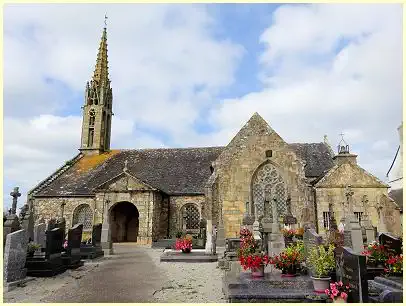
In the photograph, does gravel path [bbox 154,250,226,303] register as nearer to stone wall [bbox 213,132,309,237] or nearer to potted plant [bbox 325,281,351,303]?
potted plant [bbox 325,281,351,303]

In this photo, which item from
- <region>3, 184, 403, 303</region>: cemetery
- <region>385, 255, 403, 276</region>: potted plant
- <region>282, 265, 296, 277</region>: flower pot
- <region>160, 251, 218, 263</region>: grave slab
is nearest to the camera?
<region>3, 184, 403, 303</region>: cemetery

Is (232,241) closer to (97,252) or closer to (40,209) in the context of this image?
(97,252)

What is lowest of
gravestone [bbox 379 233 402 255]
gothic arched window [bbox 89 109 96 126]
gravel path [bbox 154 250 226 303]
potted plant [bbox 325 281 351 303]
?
gravel path [bbox 154 250 226 303]

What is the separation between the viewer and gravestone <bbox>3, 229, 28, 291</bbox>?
895 cm

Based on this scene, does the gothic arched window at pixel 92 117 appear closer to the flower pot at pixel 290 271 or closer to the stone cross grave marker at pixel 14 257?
the stone cross grave marker at pixel 14 257

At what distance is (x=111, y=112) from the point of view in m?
37.6

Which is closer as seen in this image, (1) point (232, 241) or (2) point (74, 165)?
(1) point (232, 241)

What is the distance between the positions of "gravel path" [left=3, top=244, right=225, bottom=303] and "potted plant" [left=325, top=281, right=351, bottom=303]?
246 centimetres

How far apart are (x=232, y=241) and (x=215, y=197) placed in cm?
735

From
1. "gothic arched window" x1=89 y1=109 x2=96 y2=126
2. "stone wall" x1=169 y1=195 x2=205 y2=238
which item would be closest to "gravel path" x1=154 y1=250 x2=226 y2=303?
"stone wall" x1=169 y1=195 x2=205 y2=238

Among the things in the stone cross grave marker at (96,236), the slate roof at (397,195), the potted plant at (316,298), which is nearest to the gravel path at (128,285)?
the potted plant at (316,298)

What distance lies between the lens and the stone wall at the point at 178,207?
26.4 metres

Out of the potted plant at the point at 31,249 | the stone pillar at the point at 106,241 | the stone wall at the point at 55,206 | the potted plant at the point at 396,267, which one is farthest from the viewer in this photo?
the stone wall at the point at 55,206

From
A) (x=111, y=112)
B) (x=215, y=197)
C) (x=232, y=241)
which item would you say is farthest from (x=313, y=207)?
Answer: (x=111, y=112)
